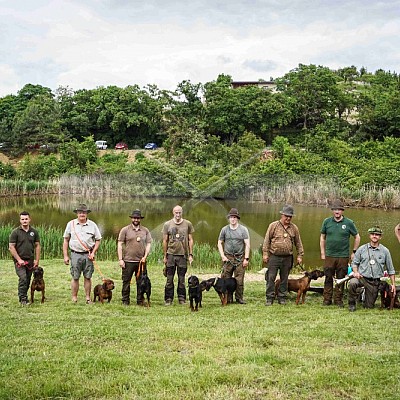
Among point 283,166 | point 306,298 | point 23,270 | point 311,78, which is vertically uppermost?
point 311,78

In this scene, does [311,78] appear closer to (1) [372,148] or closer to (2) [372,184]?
(1) [372,148]

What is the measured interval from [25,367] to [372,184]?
30.0m

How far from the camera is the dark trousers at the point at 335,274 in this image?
8.15 metres

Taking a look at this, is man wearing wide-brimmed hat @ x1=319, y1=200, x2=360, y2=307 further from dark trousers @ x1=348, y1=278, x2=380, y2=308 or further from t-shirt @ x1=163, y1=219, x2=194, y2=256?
t-shirt @ x1=163, y1=219, x2=194, y2=256

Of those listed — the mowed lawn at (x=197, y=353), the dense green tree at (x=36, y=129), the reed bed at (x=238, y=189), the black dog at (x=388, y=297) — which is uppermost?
the dense green tree at (x=36, y=129)

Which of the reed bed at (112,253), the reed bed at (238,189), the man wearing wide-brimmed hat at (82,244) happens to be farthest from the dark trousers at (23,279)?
the reed bed at (238,189)

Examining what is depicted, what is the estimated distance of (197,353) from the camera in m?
5.03

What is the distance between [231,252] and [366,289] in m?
2.09

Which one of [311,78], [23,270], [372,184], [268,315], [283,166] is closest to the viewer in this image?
[268,315]

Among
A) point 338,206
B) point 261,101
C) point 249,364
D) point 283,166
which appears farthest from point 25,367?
point 261,101

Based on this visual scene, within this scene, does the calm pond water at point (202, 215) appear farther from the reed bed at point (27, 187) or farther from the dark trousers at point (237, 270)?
the dark trousers at point (237, 270)

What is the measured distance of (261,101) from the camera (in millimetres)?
49438

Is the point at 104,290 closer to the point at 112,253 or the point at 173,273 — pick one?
the point at 173,273

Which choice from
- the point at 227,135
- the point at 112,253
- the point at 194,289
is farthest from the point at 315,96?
the point at 194,289
